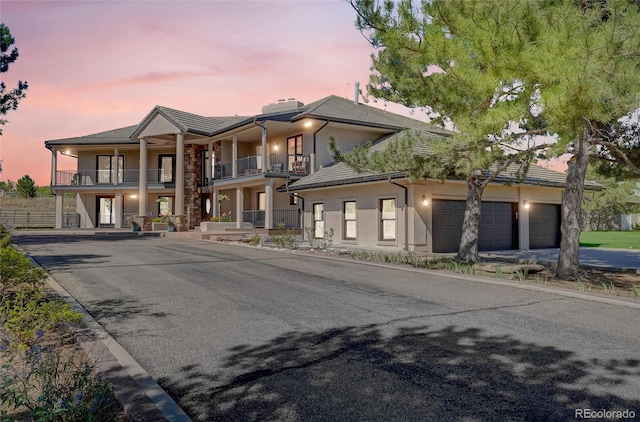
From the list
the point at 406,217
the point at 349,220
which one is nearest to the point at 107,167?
the point at 349,220

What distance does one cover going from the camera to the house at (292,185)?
19156 mm

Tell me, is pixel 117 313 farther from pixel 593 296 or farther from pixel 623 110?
pixel 623 110

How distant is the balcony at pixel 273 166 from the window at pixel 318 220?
3158 millimetres

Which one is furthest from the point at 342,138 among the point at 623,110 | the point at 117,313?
the point at 117,313

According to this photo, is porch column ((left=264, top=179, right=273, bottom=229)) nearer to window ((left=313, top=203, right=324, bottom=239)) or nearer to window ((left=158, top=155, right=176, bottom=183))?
window ((left=313, top=203, right=324, bottom=239))

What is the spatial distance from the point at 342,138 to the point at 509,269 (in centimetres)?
1623

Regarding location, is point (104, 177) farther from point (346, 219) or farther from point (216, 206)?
point (346, 219)

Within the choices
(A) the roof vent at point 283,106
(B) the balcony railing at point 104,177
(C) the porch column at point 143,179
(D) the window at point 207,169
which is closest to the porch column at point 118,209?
(B) the balcony railing at point 104,177

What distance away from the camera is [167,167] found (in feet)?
123

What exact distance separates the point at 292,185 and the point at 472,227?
11646 mm

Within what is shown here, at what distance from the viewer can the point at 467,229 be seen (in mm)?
15000

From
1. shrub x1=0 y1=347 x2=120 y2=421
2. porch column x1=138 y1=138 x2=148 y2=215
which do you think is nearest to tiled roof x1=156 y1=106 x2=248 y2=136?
porch column x1=138 y1=138 x2=148 y2=215

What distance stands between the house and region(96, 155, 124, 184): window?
9 centimetres

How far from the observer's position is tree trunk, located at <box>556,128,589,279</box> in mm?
11406
